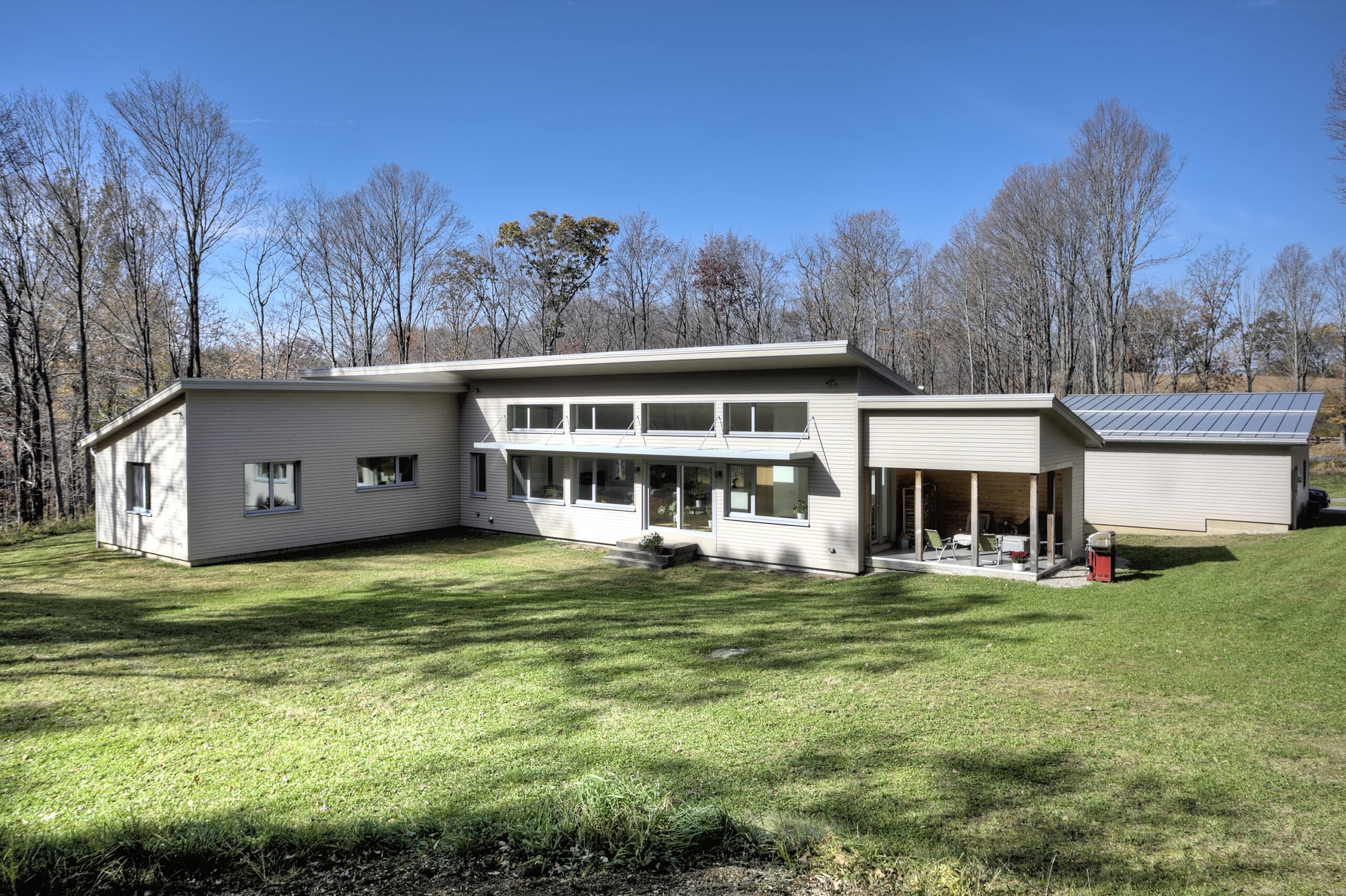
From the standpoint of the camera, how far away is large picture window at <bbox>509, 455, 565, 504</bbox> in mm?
18375

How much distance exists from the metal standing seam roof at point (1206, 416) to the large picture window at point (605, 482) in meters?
11.6

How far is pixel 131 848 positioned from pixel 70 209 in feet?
84.7

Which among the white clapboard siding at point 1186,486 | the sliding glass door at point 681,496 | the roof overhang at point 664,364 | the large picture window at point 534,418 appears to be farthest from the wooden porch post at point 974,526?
the large picture window at point 534,418

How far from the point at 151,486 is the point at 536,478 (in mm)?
8594

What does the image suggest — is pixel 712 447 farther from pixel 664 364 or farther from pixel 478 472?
pixel 478 472

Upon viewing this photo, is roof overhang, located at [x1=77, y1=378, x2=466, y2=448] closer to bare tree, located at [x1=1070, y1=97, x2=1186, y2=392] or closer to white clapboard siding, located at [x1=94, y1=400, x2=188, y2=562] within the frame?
white clapboard siding, located at [x1=94, y1=400, x2=188, y2=562]

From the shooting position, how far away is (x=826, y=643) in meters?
9.50

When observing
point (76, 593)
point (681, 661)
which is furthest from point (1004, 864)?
point (76, 593)

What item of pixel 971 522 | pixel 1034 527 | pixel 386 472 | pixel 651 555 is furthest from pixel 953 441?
pixel 386 472

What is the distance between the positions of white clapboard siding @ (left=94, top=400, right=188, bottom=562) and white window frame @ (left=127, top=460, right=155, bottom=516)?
0.06 metres

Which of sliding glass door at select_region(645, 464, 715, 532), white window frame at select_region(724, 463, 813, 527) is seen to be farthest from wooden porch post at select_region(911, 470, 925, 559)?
sliding glass door at select_region(645, 464, 715, 532)

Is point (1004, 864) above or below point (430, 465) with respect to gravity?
below

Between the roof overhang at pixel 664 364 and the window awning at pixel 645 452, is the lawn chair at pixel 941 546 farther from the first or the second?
the roof overhang at pixel 664 364

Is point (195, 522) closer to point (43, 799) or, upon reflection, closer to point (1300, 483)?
point (43, 799)
